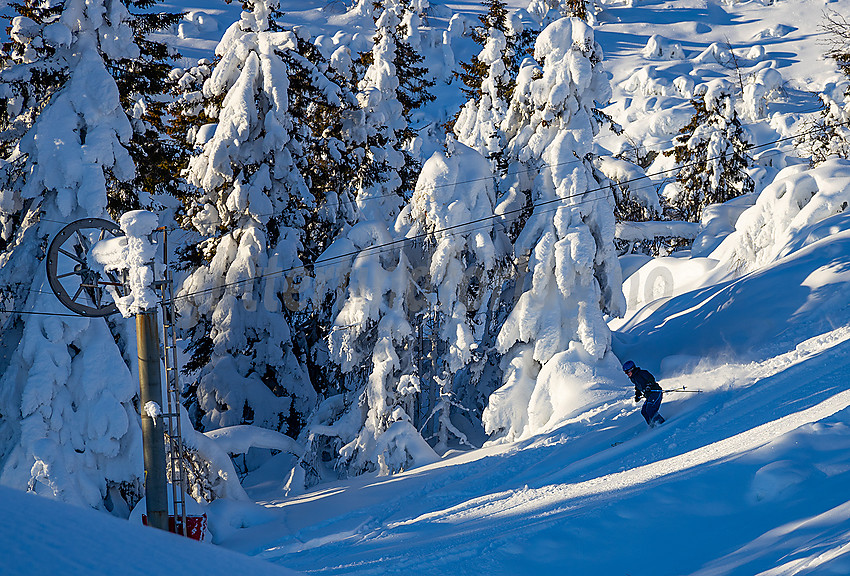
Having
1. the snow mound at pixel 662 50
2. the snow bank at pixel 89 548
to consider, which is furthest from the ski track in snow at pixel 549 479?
the snow mound at pixel 662 50

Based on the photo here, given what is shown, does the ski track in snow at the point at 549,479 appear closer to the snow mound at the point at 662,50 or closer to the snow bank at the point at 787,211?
the snow bank at the point at 787,211

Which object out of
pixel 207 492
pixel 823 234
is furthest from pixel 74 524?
pixel 823 234

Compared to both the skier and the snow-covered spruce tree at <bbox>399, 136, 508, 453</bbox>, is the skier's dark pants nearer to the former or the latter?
the skier

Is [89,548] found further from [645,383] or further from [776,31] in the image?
[776,31]

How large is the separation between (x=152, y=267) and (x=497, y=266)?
9.26m

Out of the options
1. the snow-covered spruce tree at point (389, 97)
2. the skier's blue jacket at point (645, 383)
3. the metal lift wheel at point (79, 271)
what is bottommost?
the skier's blue jacket at point (645, 383)

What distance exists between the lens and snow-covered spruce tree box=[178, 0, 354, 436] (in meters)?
18.4

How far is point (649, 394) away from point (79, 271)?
1011 cm

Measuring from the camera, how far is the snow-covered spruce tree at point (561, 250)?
677 inches

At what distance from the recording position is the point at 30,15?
59.1ft

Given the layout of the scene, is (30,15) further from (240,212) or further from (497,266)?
(497,266)

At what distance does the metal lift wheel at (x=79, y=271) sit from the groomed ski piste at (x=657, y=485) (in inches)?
187

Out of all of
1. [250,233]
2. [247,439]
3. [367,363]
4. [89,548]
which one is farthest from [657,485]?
[250,233]

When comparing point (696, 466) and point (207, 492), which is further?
point (207, 492)
